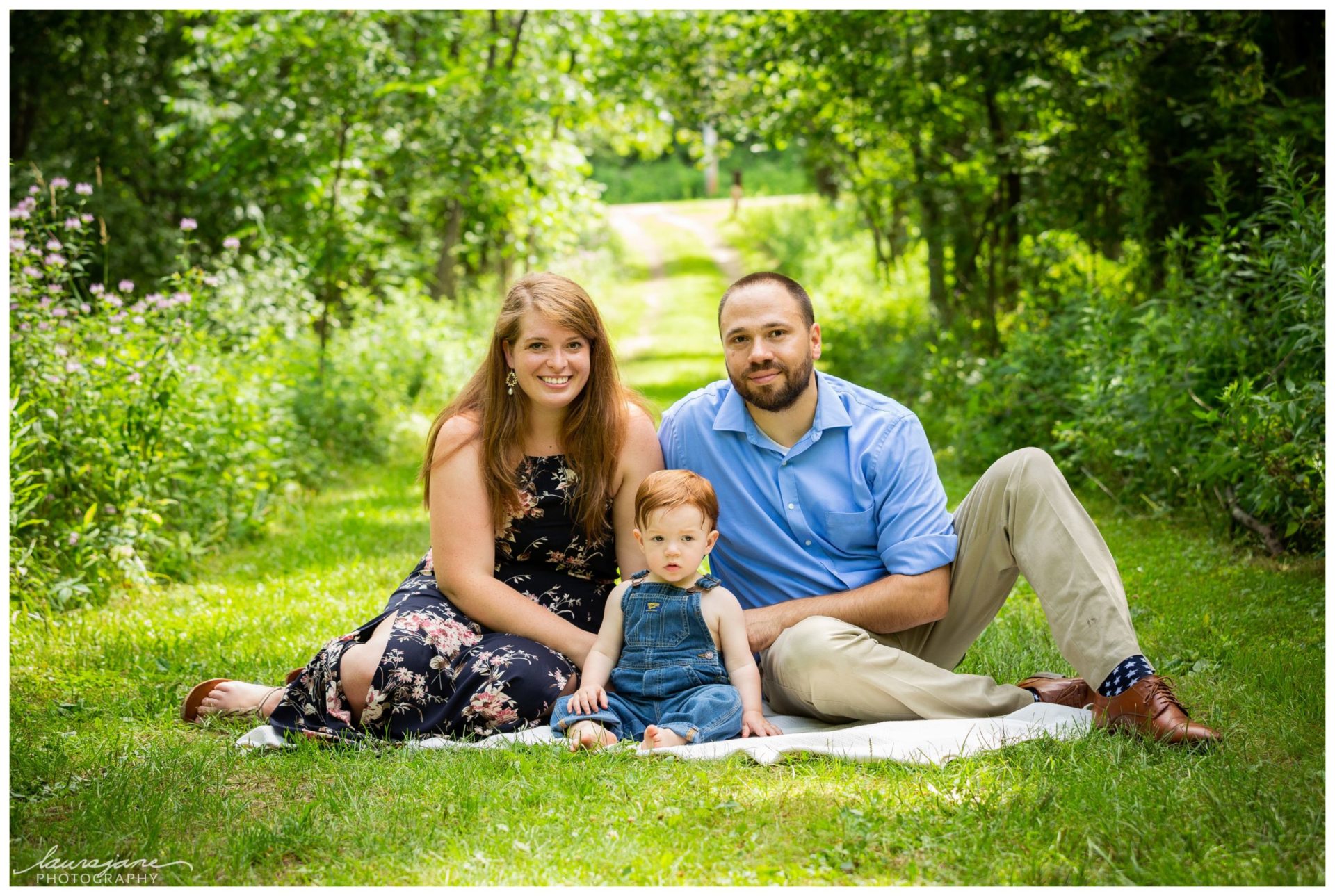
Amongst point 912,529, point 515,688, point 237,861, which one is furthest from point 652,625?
point 237,861

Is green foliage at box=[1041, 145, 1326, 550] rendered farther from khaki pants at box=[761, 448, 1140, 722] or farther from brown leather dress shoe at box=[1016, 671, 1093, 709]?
khaki pants at box=[761, 448, 1140, 722]

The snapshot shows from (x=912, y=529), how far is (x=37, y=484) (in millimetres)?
3464

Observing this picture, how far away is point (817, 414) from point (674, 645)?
0.85m

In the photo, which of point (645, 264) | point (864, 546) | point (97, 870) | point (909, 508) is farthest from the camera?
point (645, 264)

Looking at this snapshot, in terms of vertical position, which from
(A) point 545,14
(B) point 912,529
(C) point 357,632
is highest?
(A) point 545,14

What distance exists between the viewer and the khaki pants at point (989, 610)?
3.21 meters

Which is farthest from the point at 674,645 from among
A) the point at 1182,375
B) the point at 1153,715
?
the point at 1182,375

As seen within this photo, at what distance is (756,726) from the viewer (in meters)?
3.25

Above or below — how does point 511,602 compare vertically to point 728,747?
above

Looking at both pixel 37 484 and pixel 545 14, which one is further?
pixel 545 14

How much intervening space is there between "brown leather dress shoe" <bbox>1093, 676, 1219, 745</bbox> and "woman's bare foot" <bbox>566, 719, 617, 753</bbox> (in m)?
1.32

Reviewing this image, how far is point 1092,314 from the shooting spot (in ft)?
23.4

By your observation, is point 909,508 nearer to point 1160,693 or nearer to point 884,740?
point 884,740

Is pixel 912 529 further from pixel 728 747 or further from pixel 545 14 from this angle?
pixel 545 14
